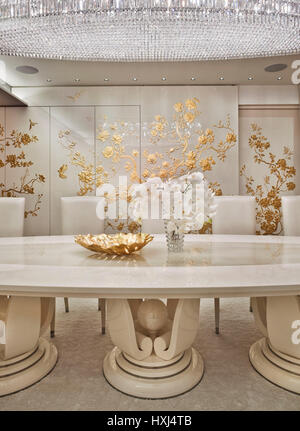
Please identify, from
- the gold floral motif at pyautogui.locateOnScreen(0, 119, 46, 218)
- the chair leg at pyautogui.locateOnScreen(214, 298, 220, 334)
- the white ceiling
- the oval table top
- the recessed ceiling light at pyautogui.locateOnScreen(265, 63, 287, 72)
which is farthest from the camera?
the gold floral motif at pyautogui.locateOnScreen(0, 119, 46, 218)

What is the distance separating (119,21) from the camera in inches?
63.8

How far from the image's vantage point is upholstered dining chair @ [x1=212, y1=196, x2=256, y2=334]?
2611mm

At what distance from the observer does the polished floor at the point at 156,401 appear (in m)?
1.44

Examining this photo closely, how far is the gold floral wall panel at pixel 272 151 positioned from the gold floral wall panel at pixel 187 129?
0.31 m

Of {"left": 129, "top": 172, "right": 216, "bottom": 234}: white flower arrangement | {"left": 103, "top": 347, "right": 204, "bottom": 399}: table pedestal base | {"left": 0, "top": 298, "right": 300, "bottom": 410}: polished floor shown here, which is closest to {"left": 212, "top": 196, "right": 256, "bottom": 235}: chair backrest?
{"left": 0, "top": 298, "right": 300, "bottom": 410}: polished floor

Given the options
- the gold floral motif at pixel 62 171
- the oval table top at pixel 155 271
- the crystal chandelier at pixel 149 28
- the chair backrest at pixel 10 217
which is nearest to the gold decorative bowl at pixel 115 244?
the oval table top at pixel 155 271

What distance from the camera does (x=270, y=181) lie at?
434 centimetres

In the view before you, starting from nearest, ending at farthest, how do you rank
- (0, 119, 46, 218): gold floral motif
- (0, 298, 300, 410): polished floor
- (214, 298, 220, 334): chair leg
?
(0, 298, 300, 410): polished floor
(214, 298, 220, 334): chair leg
(0, 119, 46, 218): gold floral motif

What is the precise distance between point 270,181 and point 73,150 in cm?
283

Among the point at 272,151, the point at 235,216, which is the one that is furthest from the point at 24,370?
the point at 272,151

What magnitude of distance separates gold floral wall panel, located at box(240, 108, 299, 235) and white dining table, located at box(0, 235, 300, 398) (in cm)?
256

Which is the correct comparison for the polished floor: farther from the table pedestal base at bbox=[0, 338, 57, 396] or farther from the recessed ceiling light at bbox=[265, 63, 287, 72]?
the recessed ceiling light at bbox=[265, 63, 287, 72]

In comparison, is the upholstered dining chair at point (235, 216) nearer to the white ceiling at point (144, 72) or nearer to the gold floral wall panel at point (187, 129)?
the gold floral wall panel at point (187, 129)

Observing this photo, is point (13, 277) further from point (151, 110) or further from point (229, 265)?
point (151, 110)
